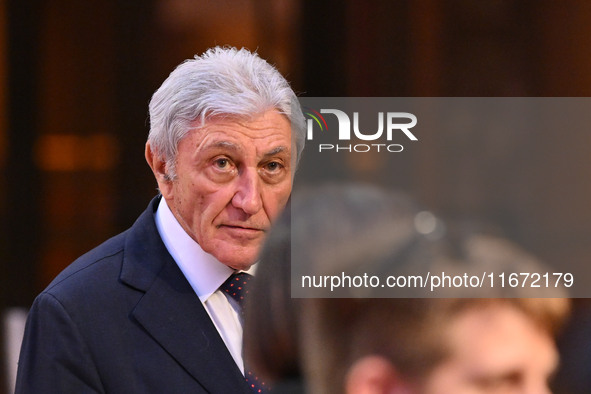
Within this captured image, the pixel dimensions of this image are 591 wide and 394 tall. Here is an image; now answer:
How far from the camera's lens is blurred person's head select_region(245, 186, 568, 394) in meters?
2.00

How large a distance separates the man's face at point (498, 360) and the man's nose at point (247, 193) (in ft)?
1.89

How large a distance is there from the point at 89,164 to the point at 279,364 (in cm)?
126

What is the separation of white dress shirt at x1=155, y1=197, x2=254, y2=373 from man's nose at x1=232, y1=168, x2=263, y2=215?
16 centimetres

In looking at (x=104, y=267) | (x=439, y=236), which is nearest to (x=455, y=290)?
(x=439, y=236)

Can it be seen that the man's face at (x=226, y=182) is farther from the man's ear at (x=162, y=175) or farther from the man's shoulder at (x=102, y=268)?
the man's shoulder at (x=102, y=268)

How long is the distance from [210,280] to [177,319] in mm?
136

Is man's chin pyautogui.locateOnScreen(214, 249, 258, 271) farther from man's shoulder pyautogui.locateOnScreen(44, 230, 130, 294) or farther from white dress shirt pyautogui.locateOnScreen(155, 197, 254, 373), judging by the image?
man's shoulder pyautogui.locateOnScreen(44, 230, 130, 294)

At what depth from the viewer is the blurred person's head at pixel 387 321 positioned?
6.56ft

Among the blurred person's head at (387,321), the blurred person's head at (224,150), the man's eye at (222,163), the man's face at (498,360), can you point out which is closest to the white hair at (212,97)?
the blurred person's head at (224,150)

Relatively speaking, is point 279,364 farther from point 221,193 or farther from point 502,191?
point 502,191

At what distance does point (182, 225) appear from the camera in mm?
2111

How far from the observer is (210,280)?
2090 millimetres

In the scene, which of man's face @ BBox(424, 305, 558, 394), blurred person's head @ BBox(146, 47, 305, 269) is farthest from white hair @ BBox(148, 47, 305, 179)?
man's face @ BBox(424, 305, 558, 394)

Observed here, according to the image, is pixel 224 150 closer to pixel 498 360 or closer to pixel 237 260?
pixel 237 260
